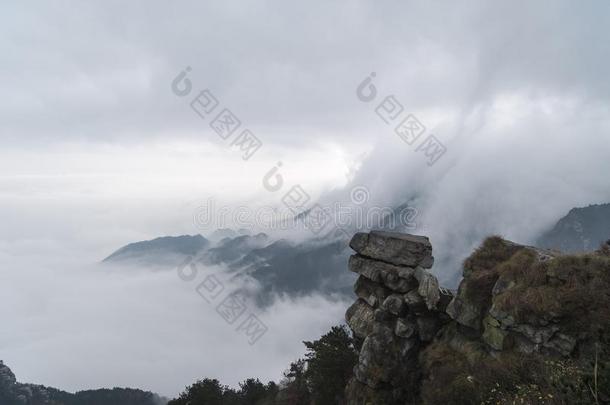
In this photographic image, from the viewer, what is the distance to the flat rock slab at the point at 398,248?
107 feet

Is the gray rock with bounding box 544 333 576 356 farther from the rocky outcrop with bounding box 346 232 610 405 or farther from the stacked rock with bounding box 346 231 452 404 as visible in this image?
the stacked rock with bounding box 346 231 452 404

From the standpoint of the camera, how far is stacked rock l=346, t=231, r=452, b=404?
27.1 metres

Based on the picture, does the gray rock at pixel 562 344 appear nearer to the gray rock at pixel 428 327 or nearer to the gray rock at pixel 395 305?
the gray rock at pixel 428 327

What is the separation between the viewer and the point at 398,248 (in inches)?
1309

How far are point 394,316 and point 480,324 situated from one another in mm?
6454

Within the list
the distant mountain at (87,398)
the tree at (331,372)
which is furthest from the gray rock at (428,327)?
the distant mountain at (87,398)

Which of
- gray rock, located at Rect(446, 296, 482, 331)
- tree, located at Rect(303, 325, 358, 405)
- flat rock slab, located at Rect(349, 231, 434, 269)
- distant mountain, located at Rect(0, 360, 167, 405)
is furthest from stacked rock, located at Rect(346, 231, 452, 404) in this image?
distant mountain, located at Rect(0, 360, 167, 405)

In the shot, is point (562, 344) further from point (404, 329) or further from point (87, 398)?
point (87, 398)

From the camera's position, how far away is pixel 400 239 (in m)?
33.2

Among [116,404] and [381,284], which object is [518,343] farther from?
[116,404]

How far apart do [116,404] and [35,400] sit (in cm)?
5072

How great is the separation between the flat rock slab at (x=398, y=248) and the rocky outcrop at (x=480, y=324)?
0.28ft

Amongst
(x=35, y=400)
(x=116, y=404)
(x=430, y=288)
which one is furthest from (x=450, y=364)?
(x=35, y=400)

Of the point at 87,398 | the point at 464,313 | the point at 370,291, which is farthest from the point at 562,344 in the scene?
the point at 87,398
